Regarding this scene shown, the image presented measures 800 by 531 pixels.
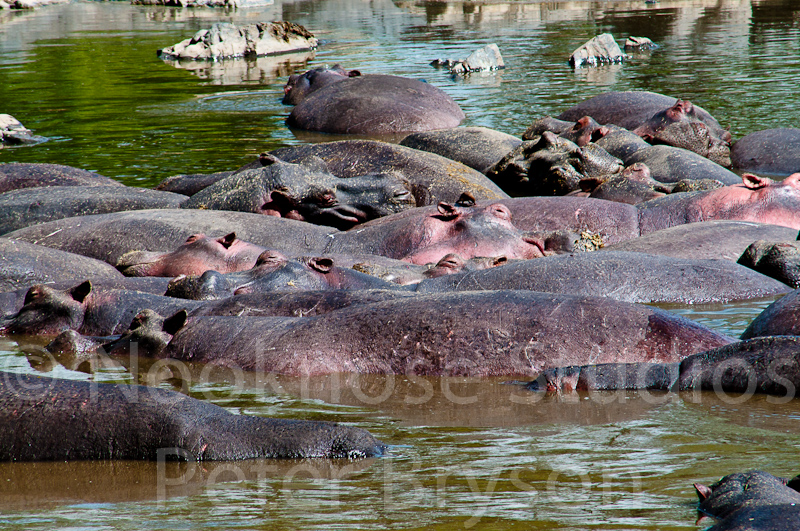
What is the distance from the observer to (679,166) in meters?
11.6

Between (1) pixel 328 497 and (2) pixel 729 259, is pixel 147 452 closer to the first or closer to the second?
(1) pixel 328 497

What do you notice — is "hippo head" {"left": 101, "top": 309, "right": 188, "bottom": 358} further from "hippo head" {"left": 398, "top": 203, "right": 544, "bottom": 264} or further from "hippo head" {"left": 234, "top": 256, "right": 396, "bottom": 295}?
"hippo head" {"left": 398, "top": 203, "right": 544, "bottom": 264}

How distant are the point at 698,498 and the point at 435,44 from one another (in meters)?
27.7

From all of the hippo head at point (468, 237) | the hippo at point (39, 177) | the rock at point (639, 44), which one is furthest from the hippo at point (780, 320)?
the rock at point (639, 44)

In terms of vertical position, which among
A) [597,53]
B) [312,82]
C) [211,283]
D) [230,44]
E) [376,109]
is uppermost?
[230,44]

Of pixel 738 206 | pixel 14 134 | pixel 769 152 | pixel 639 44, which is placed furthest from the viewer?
pixel 639 44

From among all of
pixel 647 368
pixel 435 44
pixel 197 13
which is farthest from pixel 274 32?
pixel 647 368

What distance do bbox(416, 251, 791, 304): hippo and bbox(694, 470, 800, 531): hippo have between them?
3664mm

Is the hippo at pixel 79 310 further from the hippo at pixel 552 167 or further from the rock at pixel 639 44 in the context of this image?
the rock at pixel 639 44

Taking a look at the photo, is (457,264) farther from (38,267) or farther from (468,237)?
(38,267)

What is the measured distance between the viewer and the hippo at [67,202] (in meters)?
9.92

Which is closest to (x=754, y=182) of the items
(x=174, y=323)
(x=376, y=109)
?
(x=174, y=323)

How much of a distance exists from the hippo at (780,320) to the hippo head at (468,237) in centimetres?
296

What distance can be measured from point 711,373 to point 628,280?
87.3 inches
